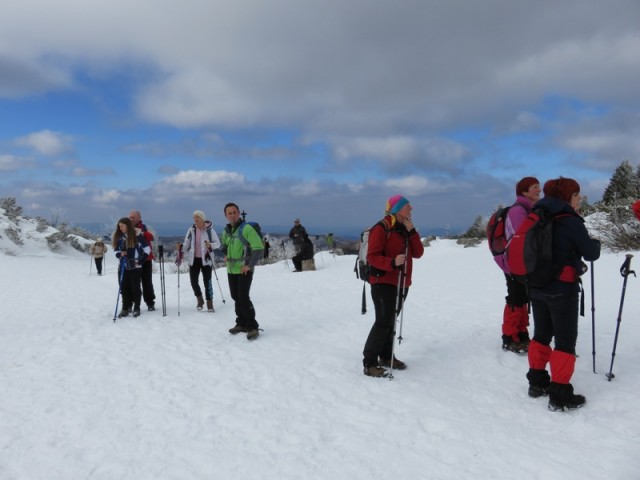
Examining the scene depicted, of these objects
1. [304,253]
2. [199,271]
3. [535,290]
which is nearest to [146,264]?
[199,271]

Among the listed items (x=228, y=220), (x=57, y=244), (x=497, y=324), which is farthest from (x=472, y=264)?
(x=57, y=244)

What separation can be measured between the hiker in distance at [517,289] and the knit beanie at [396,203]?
4.50ft

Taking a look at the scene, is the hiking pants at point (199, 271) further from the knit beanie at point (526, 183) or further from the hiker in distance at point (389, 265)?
the knit beanie at point (526, 183)

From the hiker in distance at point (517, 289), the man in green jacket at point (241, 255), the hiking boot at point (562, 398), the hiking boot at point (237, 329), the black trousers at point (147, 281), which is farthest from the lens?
the black trousers at point (147, 281)

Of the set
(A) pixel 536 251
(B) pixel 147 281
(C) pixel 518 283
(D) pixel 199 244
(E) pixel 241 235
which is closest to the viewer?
(A) pixel 536 251

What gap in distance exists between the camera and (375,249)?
206 inches

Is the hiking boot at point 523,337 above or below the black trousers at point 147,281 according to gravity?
below

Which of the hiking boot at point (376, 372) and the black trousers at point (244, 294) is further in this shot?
the black trousers at point (244, 294)

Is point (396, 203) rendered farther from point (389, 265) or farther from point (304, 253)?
point (304, 253)

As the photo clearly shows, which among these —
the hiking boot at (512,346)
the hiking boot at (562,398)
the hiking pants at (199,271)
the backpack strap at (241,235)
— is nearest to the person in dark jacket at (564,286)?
the hiking boot at (562,398)

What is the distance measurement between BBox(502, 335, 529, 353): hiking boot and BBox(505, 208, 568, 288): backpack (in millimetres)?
1968

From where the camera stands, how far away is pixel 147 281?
32.6 feet

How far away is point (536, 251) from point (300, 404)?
298 centimetres

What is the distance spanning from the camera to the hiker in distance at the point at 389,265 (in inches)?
206
